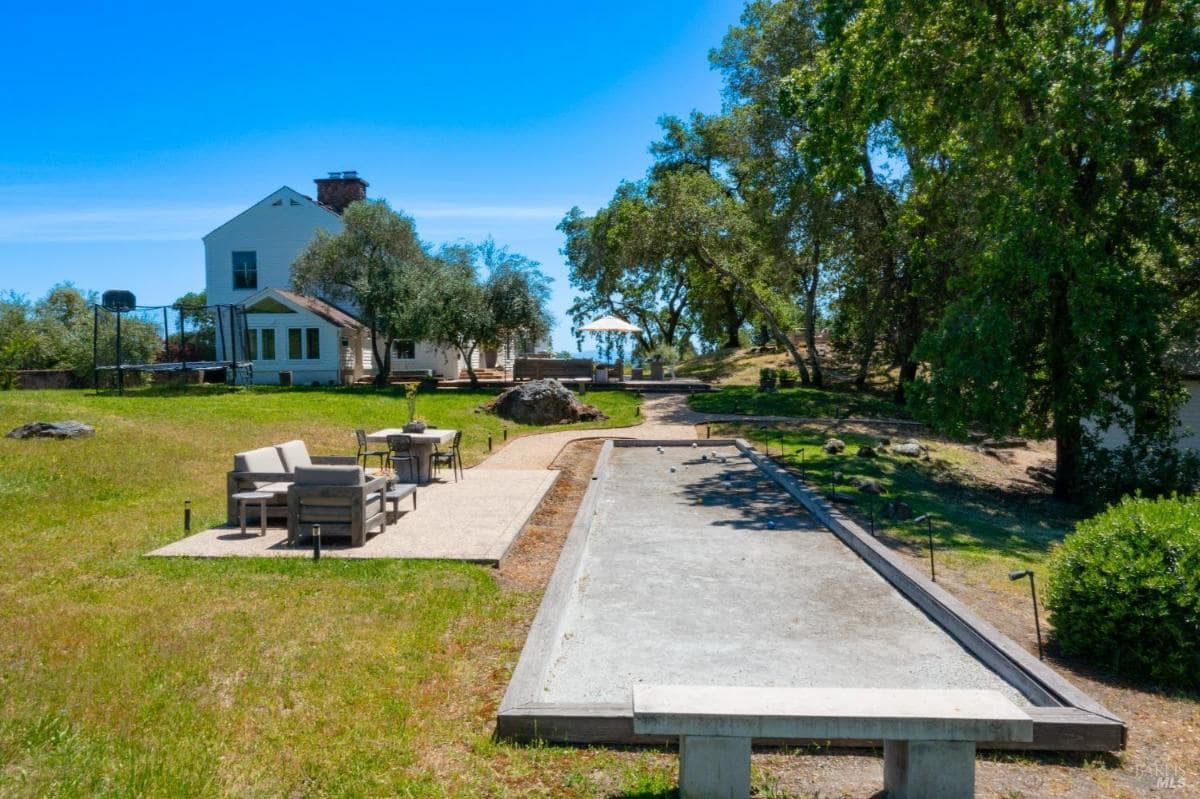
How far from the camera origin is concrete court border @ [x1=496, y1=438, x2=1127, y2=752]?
461cm

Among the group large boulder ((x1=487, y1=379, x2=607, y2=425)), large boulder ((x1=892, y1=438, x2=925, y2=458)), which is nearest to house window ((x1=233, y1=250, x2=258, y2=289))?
large boulder ((x1=487, y1=379, x2=607, y2=425))

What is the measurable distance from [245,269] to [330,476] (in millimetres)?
32345

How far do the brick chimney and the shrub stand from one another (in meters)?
39.5

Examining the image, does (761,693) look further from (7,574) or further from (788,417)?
(788,417)

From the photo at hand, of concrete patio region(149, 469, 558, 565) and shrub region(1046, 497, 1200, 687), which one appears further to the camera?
concrete patio region(149, 469, 558, 565)

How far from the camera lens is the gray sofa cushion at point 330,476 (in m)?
9.10

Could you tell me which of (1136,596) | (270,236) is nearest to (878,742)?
(1136,596)

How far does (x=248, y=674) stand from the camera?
5398mm

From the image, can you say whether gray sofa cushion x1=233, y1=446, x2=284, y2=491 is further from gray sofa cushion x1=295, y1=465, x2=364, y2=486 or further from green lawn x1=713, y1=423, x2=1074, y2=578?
green lawn x1=713, y1=423, x2=1074, y2=578

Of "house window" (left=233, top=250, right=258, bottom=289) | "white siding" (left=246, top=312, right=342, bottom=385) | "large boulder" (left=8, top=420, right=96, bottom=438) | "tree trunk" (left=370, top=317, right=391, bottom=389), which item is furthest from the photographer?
"house window" (left=233, top=250, right=258, bottom=289)

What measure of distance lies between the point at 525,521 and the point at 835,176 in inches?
418

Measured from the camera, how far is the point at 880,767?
175 inches

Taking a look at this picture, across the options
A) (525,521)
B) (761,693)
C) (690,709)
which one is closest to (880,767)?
(761,693)

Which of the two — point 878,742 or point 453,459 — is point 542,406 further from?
point 878,742
